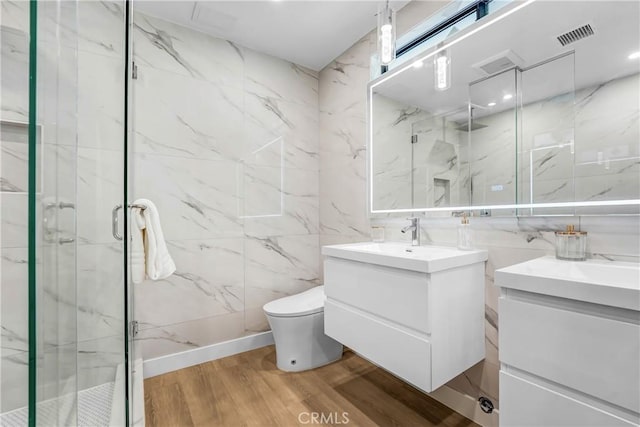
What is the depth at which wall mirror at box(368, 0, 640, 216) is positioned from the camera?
108cm

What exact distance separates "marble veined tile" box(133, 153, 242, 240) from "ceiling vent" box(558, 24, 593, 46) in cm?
201

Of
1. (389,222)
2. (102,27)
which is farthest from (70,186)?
(389,222)

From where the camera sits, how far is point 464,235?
1.50 meters

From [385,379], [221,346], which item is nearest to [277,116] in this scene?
[221,346]

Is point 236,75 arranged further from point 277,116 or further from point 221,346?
point 221,346

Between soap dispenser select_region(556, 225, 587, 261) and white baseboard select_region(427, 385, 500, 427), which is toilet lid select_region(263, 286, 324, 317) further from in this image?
soap dispenser select_region(556, 225, 587, 261)

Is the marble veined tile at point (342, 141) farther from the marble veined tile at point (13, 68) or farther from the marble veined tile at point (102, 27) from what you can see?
the marble veined tile at point (13, 68)

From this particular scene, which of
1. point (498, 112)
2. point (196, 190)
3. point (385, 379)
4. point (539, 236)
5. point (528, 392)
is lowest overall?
point (385, 379)

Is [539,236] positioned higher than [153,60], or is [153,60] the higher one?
[153,60]

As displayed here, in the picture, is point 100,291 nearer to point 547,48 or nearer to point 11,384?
point 11,384

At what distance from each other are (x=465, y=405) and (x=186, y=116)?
2504mm

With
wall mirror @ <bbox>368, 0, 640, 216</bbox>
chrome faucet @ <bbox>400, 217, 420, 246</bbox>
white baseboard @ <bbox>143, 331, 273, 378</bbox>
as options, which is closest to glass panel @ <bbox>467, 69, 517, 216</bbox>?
wall mirror @ <bbox>368, 0, 640, 216</bbox>

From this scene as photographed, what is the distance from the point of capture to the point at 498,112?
56.1 inches

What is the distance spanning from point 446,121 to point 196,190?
1734 millimetres
